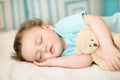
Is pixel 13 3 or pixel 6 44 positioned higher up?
pixel 13 3

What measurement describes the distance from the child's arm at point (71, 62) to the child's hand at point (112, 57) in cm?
6

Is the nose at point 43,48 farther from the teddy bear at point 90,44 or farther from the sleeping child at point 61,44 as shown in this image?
the teddy bear at point 90,44

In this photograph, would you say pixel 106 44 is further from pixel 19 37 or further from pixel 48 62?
pixel 19 37

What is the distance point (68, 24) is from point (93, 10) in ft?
1.88

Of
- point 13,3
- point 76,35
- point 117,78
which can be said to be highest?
point 13,3

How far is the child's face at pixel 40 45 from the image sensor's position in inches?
43.2

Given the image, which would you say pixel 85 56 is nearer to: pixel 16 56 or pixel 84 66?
pixel 84 66

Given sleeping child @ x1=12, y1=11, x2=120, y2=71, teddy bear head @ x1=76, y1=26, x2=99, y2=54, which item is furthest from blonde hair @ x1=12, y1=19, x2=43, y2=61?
teddy bear head @ x1=76, y1=26, x2=99, y2=54

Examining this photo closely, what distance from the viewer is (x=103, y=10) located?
1746 mm

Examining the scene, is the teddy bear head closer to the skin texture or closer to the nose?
the skin texture

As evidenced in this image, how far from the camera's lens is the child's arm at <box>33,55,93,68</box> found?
1.00 meters

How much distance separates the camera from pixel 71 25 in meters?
1.18

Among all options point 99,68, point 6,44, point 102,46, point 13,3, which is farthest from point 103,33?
point 13,3

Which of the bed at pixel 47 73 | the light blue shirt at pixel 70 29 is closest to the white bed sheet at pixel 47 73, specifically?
the bed at pixel 47 73
